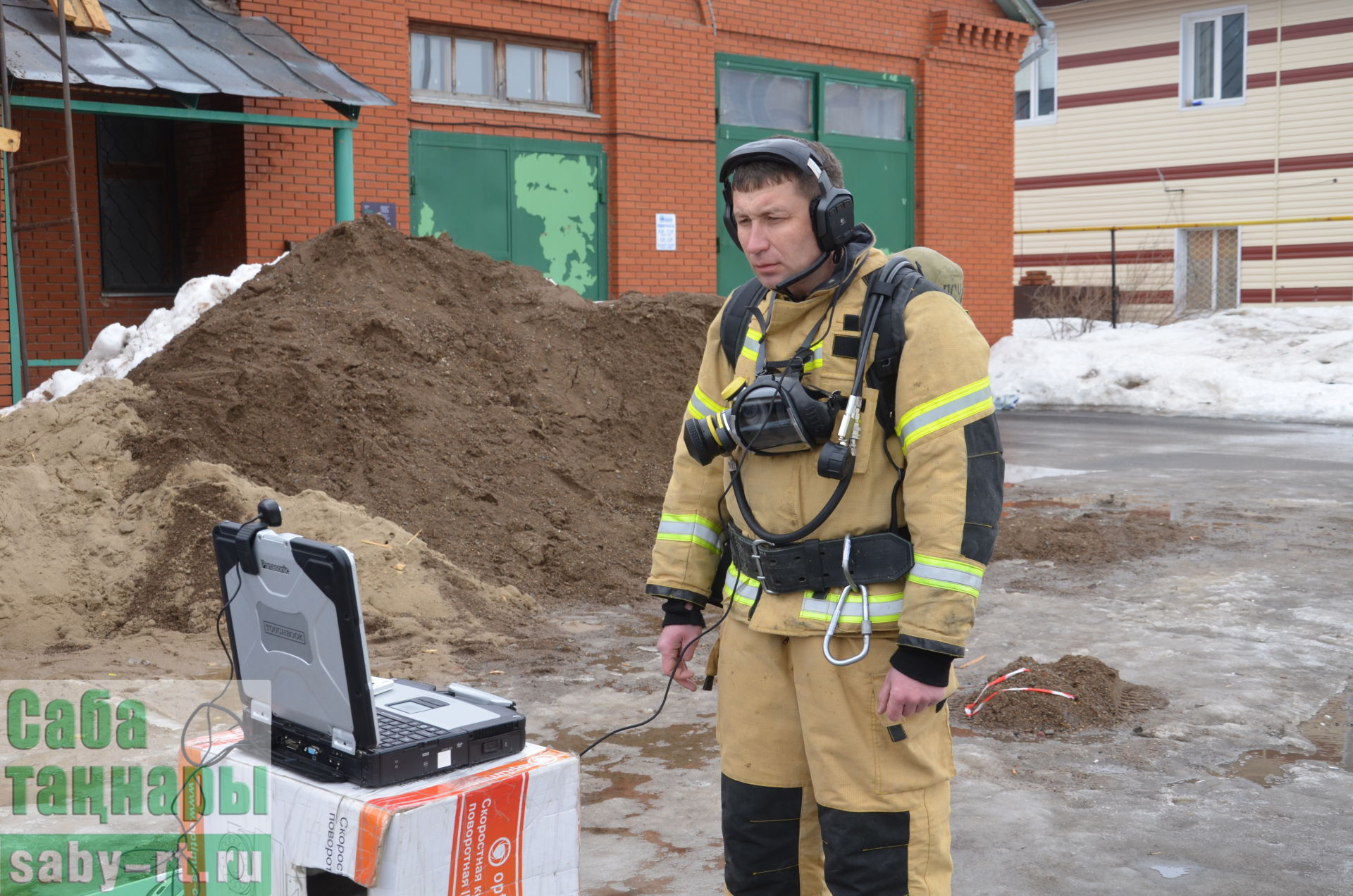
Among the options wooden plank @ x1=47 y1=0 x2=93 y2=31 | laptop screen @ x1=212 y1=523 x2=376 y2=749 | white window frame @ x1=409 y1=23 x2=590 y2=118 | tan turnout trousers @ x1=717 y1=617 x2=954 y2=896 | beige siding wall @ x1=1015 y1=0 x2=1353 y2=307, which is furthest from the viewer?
beige siding wall @ x1=1015 y1=0 x2=1353 y2=307

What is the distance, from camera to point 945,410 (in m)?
2.83

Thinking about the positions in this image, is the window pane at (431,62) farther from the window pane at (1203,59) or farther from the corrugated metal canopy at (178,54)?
the window pane at (1203,59)

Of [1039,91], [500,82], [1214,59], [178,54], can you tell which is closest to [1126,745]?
[178,54]

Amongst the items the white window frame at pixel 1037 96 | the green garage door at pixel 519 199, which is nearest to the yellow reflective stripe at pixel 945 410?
Answer: the green garage door at pixel 519 199

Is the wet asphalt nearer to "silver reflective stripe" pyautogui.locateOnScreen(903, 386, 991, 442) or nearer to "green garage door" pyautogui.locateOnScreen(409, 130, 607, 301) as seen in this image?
"silver reflective stripe" pyautogui.locateOnScreen(903, 386, 991, 442)

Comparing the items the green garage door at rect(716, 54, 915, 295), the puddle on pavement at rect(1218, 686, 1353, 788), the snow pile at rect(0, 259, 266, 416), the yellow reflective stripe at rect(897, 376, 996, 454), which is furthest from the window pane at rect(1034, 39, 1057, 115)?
the yellow reflective stripe at rect(897, 376, 996, 454)

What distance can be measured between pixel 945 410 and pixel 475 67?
44.8 feet

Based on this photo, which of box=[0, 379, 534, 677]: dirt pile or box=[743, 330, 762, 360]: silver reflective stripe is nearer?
box=[743, 330, 762, 360]: silver reflective stripe

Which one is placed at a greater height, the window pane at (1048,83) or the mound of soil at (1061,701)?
the window pane at (1048,83)

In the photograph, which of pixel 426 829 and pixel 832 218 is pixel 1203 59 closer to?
pixel 832 218

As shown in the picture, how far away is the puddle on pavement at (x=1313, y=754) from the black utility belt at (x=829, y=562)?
2824mm

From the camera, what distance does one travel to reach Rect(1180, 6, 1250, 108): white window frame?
1091 inches

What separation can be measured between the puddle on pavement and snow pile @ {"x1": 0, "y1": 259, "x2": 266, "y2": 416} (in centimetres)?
812

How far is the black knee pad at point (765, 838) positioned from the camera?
10.0 ft
